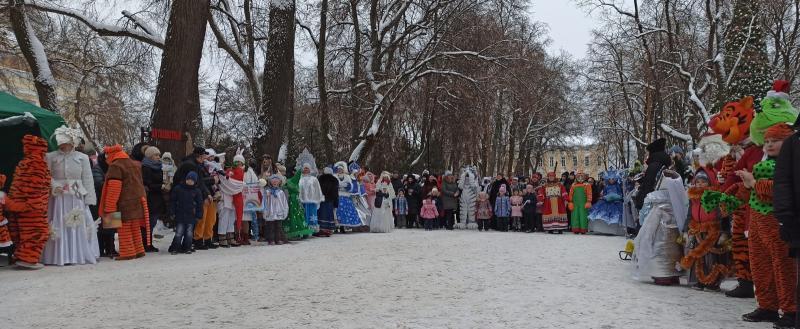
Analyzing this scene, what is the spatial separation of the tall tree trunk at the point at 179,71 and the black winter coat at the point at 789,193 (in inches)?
432

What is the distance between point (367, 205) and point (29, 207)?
991 cm

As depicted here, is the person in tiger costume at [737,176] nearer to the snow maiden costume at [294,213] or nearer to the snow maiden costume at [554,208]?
the snow maiden costume at [294,213]

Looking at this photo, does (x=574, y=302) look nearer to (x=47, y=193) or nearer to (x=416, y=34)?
(x=47, y=193)

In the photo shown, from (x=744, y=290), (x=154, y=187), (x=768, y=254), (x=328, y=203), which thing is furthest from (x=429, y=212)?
(x=768, y=254)

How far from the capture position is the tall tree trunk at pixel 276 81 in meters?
16.1

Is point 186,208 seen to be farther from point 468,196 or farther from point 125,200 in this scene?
point 468,196

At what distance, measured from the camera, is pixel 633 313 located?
18.8ft

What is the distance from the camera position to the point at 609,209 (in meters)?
17.1

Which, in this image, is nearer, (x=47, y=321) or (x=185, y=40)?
(x=47, y=321)

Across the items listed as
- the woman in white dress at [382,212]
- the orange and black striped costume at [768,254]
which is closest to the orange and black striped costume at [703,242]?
the orange and black striped costume at [768,254]

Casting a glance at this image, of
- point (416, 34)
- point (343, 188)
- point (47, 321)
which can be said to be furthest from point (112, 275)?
point (416, 34)

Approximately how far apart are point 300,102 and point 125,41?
12.1m

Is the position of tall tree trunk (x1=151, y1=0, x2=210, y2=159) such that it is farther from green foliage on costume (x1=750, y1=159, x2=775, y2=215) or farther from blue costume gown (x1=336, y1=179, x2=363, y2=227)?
green foliage on costume (x1=750, y1=159, x2=775, y2=215)

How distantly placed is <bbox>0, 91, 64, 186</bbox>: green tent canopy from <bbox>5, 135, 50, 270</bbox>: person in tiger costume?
0.75 metres
